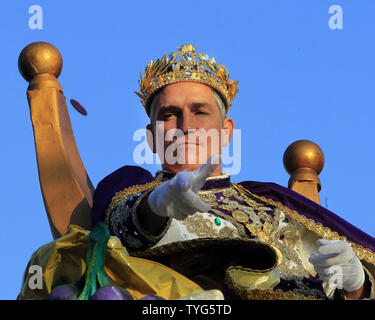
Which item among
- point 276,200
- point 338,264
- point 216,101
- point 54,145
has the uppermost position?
point 216,101

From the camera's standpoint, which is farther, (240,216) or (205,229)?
(240,216)

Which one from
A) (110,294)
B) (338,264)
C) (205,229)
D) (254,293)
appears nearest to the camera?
(110,294)

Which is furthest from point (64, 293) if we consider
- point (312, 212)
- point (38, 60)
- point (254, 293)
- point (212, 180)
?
point (38, 60)

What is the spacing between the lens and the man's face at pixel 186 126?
5.99 m

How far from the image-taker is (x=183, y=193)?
4.48 m

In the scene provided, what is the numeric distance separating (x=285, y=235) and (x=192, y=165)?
0.75 meters

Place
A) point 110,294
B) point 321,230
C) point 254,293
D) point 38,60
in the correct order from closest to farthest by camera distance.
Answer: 1. point 110,294
2. point 254,293
3. point 321,230
4. point 38,60

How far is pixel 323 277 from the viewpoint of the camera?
196 inches

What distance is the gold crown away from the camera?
631cm

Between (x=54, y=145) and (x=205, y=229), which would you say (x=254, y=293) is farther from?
(x=54, y=145)

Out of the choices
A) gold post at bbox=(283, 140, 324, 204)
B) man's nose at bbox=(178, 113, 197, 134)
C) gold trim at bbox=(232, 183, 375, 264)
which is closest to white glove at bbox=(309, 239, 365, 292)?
gold trim at bbox=(232, 183, 375, 264)

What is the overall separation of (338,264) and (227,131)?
1804mm

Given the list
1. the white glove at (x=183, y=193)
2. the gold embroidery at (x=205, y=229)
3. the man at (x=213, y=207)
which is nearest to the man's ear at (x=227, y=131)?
the man at (x=213, y=207)
